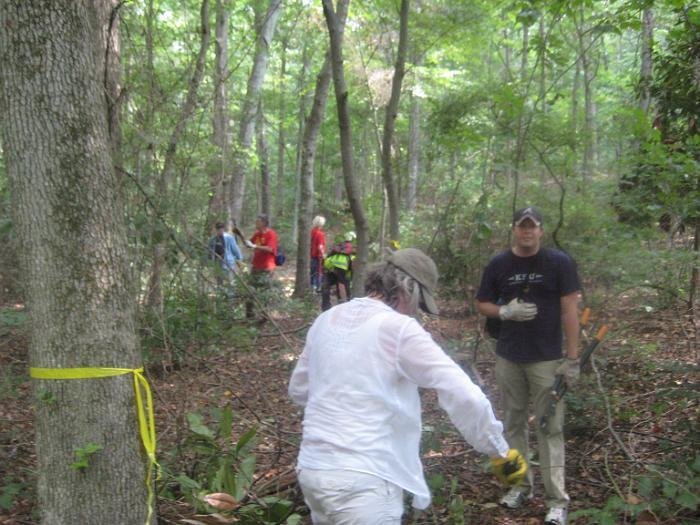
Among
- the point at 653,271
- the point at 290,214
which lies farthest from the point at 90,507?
the point at 290,214

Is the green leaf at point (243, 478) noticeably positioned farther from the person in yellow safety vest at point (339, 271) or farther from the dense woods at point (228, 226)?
the person in yellow safety vest at point (339, 271)

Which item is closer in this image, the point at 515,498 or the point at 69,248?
the point at 69,248

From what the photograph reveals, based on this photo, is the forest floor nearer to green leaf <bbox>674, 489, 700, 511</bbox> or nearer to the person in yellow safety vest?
green leaf <bbox>674, 489, 700, 511</bbox>

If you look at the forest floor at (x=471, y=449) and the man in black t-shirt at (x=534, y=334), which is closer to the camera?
the forest floor at (x=471, y=449)

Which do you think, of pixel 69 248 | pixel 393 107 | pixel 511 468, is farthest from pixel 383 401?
pixel 393 107

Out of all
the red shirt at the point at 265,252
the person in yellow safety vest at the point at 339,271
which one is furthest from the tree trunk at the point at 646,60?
the red shirt at the point at 265,252

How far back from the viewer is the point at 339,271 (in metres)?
10.0

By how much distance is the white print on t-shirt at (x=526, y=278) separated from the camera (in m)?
4.02

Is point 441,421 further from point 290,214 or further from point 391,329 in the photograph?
point 290,214

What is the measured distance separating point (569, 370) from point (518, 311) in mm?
482

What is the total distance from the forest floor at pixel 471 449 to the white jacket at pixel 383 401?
1.13m

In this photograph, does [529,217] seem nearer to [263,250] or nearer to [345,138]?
[345,138]

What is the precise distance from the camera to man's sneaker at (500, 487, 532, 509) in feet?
13.0

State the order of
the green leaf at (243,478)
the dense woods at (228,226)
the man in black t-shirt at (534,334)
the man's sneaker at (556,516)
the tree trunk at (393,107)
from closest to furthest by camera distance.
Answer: the dense woods at (228,226)
the green leaf at (243,478)
the man's sneaker at (556,516)
the man in black t-shirt at (534,334)
the tree trunk at (393,107)
